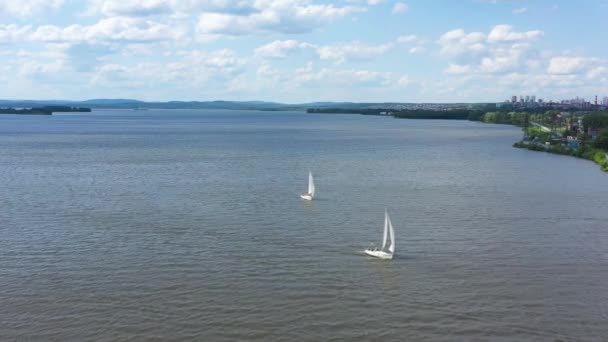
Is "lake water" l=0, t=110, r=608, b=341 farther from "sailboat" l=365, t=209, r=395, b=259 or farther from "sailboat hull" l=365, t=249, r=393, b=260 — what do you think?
"sailboat hull" l=365, t=249, r=393, b=260

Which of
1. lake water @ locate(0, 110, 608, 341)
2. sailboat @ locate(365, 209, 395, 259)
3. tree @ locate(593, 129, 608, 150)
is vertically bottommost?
lake water @ locate(0, 110, 608, 341)

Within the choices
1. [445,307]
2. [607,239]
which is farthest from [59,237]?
[607,239]

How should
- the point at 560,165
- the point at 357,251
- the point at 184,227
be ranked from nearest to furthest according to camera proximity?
the point at 357,251 < the point at 184,227 < the point at 560,165

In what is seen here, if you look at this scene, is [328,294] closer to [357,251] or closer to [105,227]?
[357,251]

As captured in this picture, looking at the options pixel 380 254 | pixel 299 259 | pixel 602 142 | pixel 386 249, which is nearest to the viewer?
pixel 299 259

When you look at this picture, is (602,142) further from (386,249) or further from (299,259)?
(299,259)

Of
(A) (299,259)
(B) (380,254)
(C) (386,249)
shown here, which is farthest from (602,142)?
(A) (299,259)

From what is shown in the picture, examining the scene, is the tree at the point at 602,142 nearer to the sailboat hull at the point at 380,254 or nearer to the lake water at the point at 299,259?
the lake water at the point at 299,259

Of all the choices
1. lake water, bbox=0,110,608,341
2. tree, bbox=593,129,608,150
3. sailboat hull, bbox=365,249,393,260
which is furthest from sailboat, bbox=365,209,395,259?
tree, bbox=593,129,608,150
